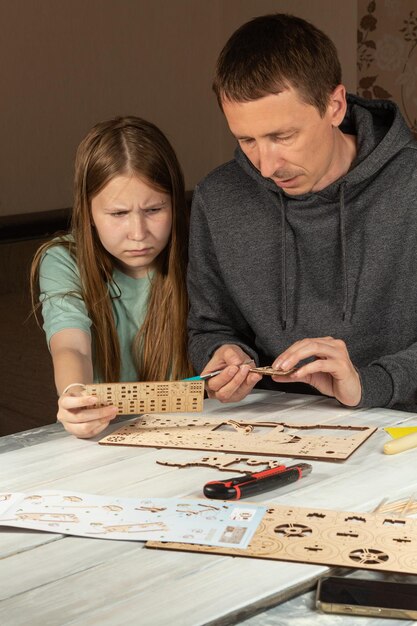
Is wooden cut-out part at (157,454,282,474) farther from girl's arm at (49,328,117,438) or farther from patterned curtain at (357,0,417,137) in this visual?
patterned curtain at (357,0,417,137)

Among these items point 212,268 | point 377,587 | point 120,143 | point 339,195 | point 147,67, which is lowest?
point 377,587

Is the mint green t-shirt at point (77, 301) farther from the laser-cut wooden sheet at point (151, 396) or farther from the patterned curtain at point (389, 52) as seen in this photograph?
the patterned curtain at point (389, 52)

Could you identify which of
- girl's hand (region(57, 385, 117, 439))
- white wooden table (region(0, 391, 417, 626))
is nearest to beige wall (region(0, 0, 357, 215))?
girl's hand (region(57, 385, 117, 439))

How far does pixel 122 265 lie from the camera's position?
226cm

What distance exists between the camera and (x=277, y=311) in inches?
81.6

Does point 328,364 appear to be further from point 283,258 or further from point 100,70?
point 100,70

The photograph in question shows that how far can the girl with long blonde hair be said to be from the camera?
2092mm

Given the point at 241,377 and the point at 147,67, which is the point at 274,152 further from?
the point at 147,67

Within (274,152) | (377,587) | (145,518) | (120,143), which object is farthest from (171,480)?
(120,143)

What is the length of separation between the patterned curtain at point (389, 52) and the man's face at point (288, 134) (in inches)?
101

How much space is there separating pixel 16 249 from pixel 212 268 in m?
1.94

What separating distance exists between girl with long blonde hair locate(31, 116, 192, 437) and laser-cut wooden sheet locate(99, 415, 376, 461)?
0.39 metres

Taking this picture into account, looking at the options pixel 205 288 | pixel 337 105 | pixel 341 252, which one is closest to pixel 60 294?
pixel 205 288

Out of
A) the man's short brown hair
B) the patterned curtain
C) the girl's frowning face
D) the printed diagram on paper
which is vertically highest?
the patterned curtain
